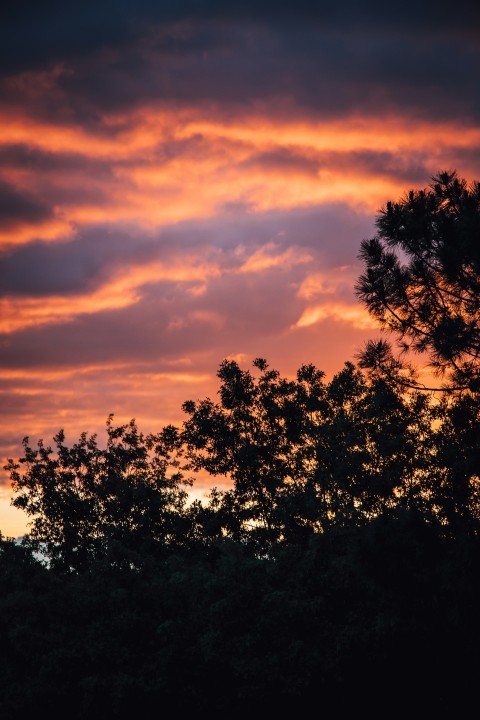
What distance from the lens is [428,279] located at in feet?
50.6

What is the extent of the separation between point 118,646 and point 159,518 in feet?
26.1

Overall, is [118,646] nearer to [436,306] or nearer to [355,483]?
[355,483]

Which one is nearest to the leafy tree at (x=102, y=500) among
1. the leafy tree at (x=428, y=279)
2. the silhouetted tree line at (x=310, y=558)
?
the silhouetted tree line at (x=310, y=558)

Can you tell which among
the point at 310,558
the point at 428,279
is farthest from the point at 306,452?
the point at 428,279

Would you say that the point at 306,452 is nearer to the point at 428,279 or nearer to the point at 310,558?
the point at 310,558

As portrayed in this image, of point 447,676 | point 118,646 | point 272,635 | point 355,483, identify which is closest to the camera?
point 447,676

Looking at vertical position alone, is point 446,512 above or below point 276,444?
below

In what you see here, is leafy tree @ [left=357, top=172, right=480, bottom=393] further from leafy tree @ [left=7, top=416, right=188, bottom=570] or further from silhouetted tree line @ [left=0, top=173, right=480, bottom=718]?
leafy tree @ [left=7, top=416, right=188, bottom=570]

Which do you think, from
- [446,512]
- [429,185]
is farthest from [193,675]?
[429,185]

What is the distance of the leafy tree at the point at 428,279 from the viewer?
14.5 meters

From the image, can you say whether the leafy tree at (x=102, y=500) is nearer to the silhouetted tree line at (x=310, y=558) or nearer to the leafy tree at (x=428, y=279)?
the silhouetted tree line at (x=310, y=558)

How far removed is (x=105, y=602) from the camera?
21797 mm

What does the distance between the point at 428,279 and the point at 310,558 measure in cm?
861

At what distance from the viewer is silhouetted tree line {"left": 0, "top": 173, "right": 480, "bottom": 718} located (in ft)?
49.5
